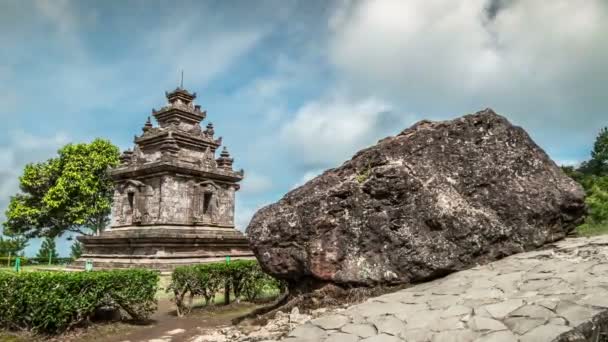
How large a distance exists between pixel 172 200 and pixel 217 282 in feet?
32.8

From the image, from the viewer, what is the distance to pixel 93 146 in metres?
33.5

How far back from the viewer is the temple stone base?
18422 mm

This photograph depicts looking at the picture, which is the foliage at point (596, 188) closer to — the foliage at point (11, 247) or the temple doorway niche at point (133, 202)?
the temple doorway niche at point (133, 202)

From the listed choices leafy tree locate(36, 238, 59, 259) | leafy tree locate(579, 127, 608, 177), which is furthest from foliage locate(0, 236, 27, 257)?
leafy tree locate(579, 127, 608, 177)

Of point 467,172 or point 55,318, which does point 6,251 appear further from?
A: point 467,172

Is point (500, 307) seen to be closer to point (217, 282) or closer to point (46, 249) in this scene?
point (217, 282)

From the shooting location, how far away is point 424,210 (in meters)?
6.28

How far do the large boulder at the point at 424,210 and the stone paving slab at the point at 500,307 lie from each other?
385mm

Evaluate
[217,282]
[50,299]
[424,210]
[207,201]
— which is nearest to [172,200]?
[207,201]

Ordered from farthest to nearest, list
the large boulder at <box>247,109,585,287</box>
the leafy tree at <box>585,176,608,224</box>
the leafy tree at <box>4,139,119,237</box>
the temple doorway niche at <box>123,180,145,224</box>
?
the leafy tree at <box>4,139,119,237</box> → the temple doorway niche at <box>123,180,145,224</box> → the leafy tree at <box>585,176,608,224</box> → the large boulder at <box>247,109,585,287</box>

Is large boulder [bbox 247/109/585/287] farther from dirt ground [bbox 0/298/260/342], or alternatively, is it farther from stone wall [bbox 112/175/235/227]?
stone wall [bbox 112/175/235/227]

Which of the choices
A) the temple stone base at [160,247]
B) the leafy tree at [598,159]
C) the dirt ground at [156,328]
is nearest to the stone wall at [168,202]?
the temple stone base at [160,247]

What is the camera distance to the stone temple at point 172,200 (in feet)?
62.2

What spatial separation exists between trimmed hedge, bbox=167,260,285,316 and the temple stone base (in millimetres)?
7224
